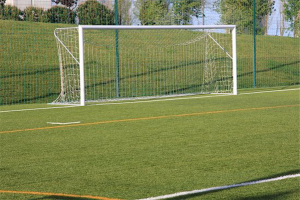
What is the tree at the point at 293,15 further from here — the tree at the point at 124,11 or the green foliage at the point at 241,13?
the tree at the point at 124,11

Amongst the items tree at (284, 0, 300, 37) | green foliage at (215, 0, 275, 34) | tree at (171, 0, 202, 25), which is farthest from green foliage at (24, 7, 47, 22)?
tree at (284, 0, 300, 37)

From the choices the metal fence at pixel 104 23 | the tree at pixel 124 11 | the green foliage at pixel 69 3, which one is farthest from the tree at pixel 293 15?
the green foliage at pixel 69 3

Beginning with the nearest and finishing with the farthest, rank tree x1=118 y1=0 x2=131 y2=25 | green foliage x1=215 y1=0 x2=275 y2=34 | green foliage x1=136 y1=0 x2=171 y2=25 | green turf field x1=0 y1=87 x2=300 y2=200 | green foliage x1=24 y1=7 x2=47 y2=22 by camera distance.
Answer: green turf field x1=0 y1=87 x2=300 y2=200, tree x1=118 y1=0 x2=131 y2=25, green foliage x1=24 y1=7 x2=47 y2=22, green foliage x1=136 y1=0 x2=171 y2=25, green foliage x1=215 y1=0 x2=275 y2=34

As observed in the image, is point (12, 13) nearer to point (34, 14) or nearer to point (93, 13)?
point (34, 14)

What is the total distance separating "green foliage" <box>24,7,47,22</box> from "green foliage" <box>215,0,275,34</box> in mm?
6039

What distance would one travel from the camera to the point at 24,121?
31.9 feet

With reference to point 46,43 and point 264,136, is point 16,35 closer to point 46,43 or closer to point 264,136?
point 46,43

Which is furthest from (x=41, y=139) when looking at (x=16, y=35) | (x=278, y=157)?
(x=16, y=35)

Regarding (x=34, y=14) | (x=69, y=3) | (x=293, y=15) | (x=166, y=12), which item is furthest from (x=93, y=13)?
(x=293, y=15)

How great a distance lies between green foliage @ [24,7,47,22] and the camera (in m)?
17.3

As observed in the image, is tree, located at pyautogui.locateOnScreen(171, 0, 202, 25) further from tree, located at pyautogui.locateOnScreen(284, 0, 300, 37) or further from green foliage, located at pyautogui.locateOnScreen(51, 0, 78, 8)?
tree, located at pyautogui.locateOnScreen(284, 0, 300, 37)

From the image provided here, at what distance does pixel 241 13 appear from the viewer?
63.4 feet

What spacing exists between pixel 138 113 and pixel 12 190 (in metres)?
6.15

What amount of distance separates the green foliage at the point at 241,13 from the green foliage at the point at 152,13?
1.86 metres
